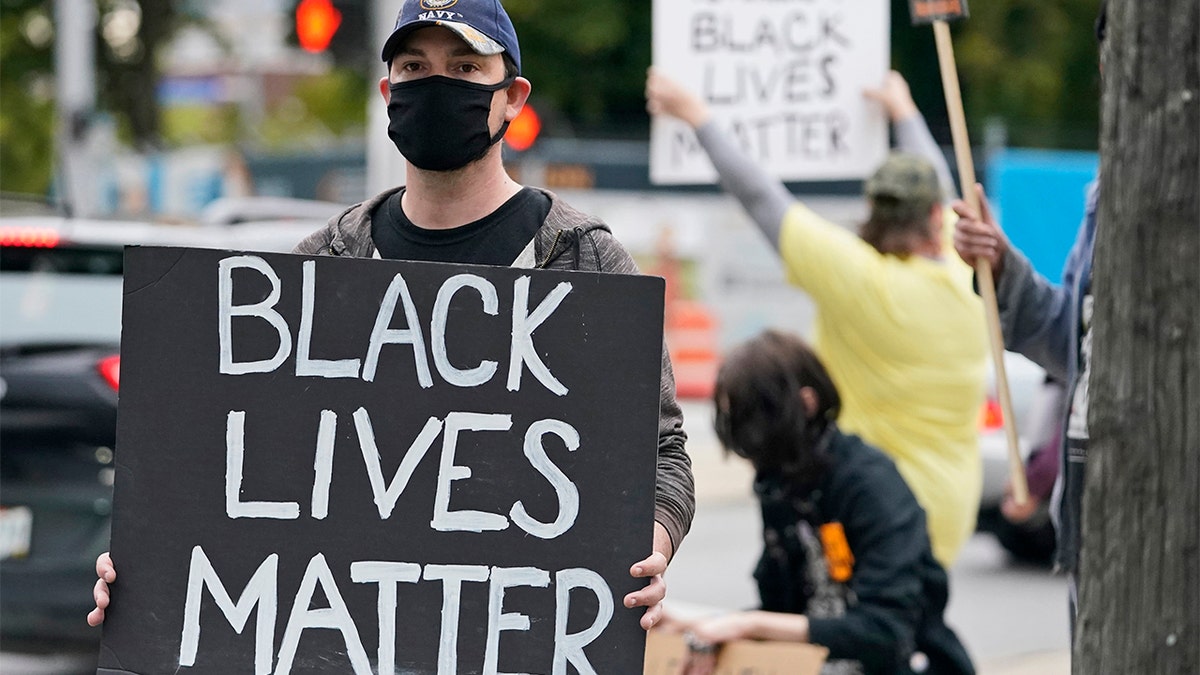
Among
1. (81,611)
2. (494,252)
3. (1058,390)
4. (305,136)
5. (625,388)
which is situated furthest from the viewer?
(305,136)

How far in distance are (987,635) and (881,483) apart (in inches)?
176

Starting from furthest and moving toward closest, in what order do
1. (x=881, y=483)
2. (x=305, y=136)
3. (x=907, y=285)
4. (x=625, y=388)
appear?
(x=305, y=136) → (x=907, y=285) → (x=881, y=483) → (x=625, y=388)

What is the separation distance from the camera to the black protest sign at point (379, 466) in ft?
8.74

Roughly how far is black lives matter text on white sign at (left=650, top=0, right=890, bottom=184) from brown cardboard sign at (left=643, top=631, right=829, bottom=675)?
195 centimetres

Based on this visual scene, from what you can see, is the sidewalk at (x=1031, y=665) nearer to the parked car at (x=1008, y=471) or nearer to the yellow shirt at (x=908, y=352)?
the parked car at (x=1008, y=471)

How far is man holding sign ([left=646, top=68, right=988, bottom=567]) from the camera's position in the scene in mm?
4773

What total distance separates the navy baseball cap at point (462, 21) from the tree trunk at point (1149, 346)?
0.96m

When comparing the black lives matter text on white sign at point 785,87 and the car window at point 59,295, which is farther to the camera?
the car window at point 59,295

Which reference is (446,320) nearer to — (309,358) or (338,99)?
(309,358)

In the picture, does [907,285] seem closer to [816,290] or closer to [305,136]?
[816,290]

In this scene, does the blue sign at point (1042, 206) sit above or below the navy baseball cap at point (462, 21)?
above

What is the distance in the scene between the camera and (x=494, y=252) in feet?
9.48

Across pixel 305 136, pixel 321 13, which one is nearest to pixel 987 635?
pixel 321 13

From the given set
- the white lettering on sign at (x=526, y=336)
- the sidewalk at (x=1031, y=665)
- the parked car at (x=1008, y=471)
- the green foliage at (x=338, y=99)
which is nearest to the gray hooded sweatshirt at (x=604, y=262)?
the white lettering on sign at (x=526, y=336)
